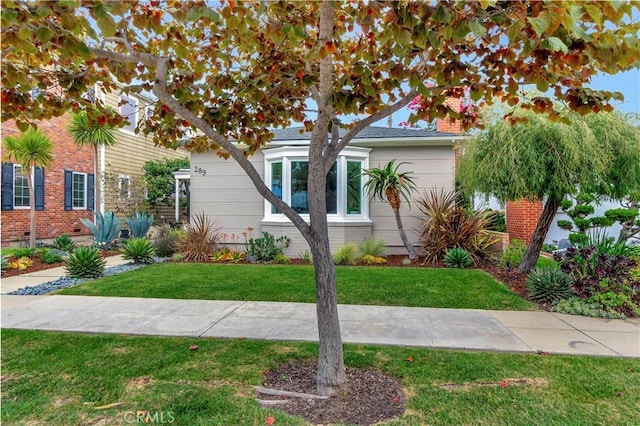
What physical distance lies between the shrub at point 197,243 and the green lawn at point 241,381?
19.4 feet

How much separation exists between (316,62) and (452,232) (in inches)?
260

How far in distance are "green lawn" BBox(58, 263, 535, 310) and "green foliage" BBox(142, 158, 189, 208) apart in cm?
842

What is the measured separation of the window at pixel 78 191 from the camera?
45.1 feet

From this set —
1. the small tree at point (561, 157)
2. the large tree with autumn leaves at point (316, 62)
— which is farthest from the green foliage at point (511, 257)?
the large tree with autumn leaves at point (316, 62)

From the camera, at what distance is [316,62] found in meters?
4.20

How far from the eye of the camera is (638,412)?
2.83m

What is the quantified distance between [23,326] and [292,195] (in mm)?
6805

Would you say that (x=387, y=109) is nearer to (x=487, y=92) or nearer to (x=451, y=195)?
(x=487, y=92)

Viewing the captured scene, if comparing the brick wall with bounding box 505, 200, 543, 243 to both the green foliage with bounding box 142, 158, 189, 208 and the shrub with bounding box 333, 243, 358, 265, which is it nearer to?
the shrub with bounding box 333, 243, 358, 265

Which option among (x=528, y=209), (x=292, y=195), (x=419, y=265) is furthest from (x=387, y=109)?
(x=528, y=209)

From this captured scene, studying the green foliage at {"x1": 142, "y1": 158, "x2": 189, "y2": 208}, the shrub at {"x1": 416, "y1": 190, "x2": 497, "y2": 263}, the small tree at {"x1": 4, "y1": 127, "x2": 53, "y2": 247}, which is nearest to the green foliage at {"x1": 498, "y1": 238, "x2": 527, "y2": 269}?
the shrub at {"x1": 416, "y1": 190, "x2": 497, "y2": 263}

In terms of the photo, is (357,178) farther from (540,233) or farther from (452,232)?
(540,233)

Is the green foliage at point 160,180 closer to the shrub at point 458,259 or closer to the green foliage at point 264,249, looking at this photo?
the green foliage at point 264,249

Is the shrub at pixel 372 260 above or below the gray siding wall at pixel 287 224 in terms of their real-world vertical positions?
below
